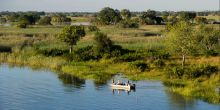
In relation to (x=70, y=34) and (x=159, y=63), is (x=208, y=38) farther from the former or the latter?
(x=70, y=34)

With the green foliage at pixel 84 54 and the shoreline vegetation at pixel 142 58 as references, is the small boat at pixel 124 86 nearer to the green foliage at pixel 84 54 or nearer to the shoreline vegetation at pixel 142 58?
the shoreline vegetation at pixel 142 58

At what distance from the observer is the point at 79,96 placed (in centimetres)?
4503

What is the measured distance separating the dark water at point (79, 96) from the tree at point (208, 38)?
23.5 meters

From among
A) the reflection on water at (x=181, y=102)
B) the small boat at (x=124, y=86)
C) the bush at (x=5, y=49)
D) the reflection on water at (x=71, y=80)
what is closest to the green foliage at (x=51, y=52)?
the bush at (x=5, y=49)

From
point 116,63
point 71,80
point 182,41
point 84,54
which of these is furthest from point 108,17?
point 71,80

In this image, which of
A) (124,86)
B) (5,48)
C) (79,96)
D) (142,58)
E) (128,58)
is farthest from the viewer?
(5,48)

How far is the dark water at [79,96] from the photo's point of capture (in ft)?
131

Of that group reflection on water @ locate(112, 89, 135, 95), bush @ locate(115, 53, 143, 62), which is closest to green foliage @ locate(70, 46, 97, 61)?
bush @ locate(115, 53, 143, 62)

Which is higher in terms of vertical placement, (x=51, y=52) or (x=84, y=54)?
(x=51, y=52)

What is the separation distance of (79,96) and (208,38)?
115 ft

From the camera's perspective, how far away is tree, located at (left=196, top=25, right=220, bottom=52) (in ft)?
242

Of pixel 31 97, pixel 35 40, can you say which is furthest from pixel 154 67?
pixel 35 40

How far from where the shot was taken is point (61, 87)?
50.5 m

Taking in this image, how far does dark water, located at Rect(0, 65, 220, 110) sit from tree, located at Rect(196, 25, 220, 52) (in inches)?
926
